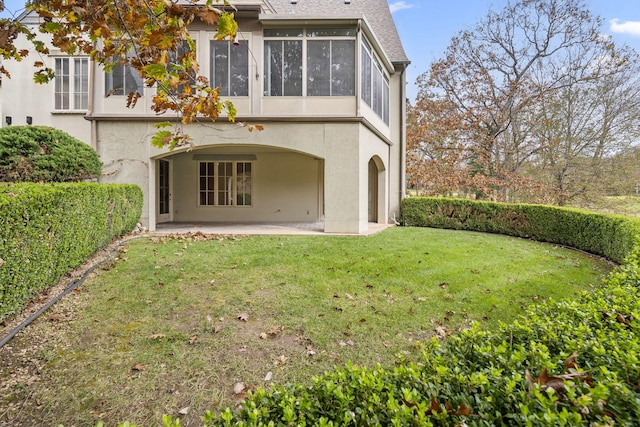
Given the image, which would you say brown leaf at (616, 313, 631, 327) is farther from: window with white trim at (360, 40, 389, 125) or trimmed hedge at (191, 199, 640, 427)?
window with white trim at (360, 40, 389, 125)

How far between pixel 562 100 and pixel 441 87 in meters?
6.44

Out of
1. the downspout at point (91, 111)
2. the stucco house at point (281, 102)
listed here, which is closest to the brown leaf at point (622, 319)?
the stucco house at point (281, 102)

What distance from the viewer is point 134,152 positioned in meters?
11.2

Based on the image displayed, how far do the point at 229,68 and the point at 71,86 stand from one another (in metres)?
6.66

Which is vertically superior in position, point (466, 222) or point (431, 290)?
point (466, 222)

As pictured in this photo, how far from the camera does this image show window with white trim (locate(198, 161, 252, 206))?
600 inches

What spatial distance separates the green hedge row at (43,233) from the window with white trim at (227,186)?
731cm

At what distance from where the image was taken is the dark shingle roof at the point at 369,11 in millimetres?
14969

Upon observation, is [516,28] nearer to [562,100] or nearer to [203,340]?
[562,100]

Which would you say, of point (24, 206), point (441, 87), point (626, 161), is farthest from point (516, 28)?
point (24, 206)

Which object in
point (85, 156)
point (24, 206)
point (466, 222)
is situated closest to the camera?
point (24, 206)

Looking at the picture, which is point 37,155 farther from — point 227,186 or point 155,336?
point 227,186

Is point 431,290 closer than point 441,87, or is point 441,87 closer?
point 431,290

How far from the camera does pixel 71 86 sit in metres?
13.1
